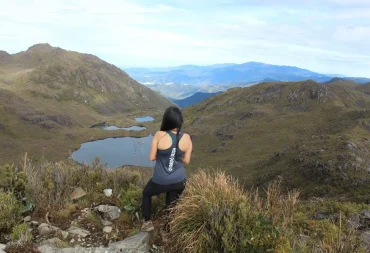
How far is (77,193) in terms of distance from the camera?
28.6 ft

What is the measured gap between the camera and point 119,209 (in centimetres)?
782

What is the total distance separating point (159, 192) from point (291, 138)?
122804 mm

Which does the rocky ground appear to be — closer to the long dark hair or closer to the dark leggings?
the dark leggings

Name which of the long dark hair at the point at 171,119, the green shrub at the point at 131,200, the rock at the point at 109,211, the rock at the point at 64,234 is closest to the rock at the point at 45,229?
the rock at the point at 64,234

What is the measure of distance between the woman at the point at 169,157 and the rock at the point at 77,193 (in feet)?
8.90

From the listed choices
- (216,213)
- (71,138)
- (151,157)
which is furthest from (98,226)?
(71,138)

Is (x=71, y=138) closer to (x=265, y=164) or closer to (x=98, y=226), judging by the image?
(x=265, y=164)

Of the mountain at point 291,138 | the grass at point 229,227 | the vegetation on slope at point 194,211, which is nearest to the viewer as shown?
the grass at point 229,227

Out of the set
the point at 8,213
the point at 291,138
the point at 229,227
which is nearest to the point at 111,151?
the point at 291,138

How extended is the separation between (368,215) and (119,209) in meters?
10.2

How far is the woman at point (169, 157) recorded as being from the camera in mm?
6473

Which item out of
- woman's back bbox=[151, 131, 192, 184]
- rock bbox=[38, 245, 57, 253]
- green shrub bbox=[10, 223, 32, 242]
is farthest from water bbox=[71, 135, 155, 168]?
rock bbox=[38, 245, 57, 253]

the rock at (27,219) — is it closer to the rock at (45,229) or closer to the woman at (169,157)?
the rock at (45,229)

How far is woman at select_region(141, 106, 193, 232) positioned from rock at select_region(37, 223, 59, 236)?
205cm
